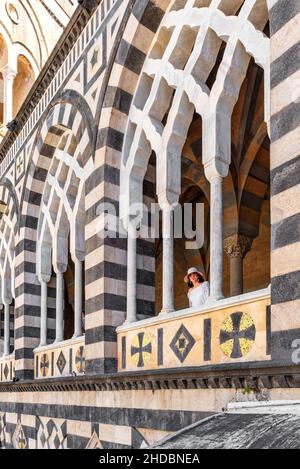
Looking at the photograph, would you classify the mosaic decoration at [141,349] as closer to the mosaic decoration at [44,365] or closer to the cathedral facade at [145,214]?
the cathedral facade at [145,214]

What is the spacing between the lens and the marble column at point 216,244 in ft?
17.4

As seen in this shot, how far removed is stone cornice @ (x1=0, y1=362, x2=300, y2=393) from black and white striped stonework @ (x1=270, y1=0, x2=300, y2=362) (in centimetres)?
13

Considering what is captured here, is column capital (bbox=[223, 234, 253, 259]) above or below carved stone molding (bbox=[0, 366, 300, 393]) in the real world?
above

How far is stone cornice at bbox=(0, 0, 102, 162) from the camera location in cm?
847

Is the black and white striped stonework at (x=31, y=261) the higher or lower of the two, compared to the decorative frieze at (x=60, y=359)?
higher

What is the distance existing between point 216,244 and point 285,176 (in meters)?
1.26

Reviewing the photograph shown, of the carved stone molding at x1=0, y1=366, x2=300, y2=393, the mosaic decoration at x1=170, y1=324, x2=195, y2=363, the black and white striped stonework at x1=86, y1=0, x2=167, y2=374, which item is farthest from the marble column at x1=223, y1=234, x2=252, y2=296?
the mosaic decoration at x1=170, y1=324, x2=195, y2=363

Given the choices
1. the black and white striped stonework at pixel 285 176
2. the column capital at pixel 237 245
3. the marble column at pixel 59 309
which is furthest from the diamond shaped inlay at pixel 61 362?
the black and white striped stonework at pixel 285 176

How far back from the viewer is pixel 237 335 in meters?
4.99

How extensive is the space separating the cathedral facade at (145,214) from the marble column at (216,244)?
13mm

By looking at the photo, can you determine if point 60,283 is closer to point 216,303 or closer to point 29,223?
point 29,223

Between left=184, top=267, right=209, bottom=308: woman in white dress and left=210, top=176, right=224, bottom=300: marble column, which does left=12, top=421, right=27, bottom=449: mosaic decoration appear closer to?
left=184, top=267, right=209, bottom=308: woman in white dress

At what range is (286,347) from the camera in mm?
4133

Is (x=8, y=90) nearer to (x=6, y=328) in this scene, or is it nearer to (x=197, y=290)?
(x=6, y=328)
